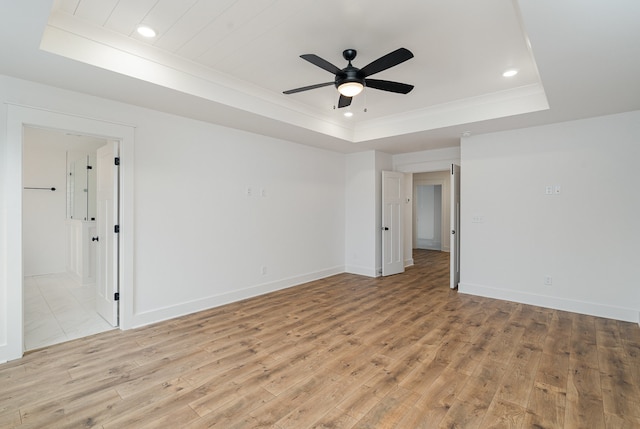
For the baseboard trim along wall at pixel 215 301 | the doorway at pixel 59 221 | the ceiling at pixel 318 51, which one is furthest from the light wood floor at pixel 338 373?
the ceiling at pixel 318 51

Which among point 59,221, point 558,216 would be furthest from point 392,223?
point 59,221

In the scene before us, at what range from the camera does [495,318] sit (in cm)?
391

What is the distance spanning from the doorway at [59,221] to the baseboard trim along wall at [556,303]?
569 cm

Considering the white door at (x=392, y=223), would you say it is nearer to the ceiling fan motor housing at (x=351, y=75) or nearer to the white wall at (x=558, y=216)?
the white wall at (x=558, y=216)

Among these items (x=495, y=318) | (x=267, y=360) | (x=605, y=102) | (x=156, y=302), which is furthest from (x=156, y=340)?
(x=605, y=102)

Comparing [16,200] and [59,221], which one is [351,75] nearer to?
[16,200]

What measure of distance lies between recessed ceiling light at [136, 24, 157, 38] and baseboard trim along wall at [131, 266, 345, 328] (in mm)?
2938

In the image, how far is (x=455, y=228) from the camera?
17.6ft

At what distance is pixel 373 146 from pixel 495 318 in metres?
3.47

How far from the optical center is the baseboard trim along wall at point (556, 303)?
3861 mm

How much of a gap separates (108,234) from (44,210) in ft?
13.2

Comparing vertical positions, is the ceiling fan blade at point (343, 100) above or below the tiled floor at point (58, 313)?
above

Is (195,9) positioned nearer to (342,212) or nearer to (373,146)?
(373,146)

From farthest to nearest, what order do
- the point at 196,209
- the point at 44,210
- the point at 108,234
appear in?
the point at 44,210 → the point at 196,209 → the point at 108,234
